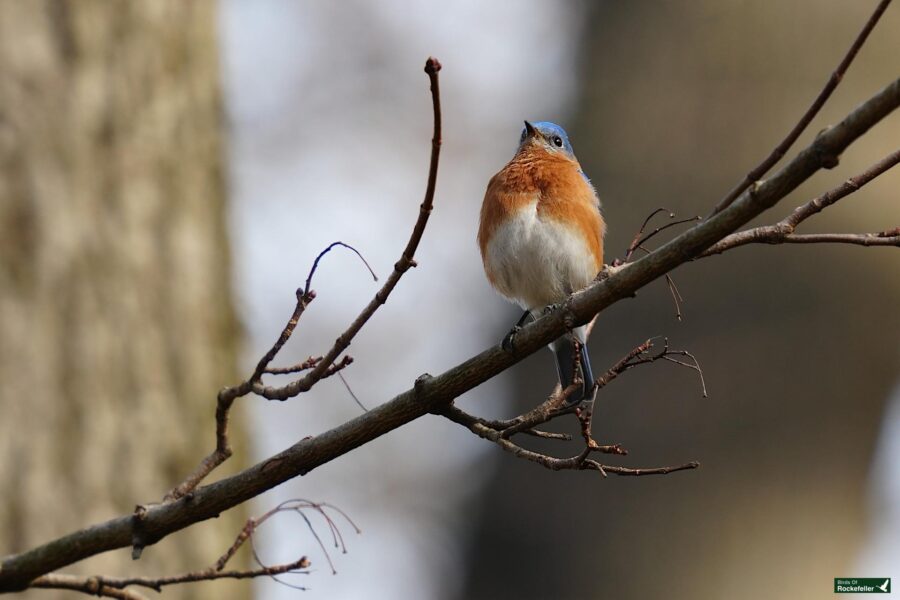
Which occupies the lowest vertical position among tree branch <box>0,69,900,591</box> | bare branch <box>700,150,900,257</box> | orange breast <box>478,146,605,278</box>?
tree branch <box>0,69,900,591</box>

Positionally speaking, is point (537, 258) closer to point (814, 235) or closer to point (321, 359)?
point (321, 359)

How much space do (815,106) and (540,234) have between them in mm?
2311

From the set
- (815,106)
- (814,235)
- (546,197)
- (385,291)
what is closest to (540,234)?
(546,197)

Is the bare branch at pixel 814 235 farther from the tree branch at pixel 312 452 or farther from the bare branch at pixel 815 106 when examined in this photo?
the tree branch at pixel 312 452

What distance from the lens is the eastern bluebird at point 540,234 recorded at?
4.03 m

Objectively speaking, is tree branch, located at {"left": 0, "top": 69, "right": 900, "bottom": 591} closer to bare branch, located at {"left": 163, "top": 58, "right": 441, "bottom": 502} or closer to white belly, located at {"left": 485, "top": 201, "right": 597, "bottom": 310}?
bare branch, located at {"left": 163, "top": 58, "right": 441, "bottom": 502}

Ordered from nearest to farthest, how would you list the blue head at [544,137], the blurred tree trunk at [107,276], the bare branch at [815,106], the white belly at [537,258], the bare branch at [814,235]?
the bare branch at [815,106]
the bare branch at [814,235]
the blurred tree trunk at [107,276]
the white belly at [537,258]
the blue head at [544,137]

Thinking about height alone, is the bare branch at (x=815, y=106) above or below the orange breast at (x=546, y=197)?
below

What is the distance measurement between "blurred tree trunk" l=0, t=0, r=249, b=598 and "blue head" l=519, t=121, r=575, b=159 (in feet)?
5.09

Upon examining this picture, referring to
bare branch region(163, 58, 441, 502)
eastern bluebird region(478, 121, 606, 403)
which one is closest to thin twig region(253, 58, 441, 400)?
bare branch region(163, 58, 441, 502)

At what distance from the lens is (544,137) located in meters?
4.79

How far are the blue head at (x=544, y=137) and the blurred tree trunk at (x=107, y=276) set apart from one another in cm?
155

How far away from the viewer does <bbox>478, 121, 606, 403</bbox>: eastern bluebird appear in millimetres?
4031

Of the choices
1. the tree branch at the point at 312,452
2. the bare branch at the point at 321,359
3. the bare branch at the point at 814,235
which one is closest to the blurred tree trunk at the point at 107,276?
the tree branch at the point at 312,452
